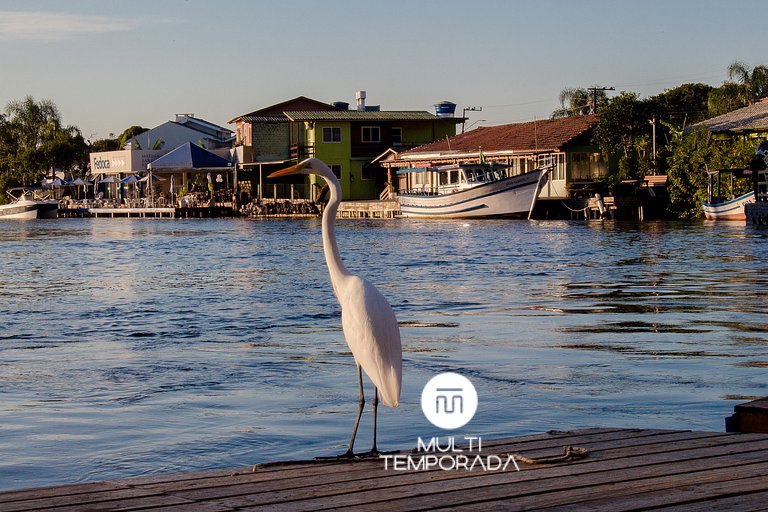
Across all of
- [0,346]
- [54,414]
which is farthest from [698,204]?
[54,414]

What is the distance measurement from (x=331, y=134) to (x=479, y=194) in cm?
2052

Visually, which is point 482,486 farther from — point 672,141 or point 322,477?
point 672,141

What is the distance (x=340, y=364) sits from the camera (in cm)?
1198

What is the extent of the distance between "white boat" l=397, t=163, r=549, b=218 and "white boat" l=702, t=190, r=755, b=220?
9.06 metres

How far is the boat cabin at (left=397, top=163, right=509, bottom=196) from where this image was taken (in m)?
61.9

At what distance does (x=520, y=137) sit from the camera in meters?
67.8

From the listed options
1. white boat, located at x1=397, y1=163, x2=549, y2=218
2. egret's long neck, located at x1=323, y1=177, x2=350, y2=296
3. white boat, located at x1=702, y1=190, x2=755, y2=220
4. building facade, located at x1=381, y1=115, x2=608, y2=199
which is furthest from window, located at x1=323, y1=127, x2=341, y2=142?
egret's long neck, located at x1=323, y1=177, x2=350, y2=296

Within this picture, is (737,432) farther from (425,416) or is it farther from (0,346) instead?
(0,346)

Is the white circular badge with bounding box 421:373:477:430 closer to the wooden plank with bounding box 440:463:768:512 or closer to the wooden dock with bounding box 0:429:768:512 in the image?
the wooden dock with bounding box 0:429:768:512

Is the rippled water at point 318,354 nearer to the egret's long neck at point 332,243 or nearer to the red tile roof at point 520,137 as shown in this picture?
the egret's long neck at point 332,243

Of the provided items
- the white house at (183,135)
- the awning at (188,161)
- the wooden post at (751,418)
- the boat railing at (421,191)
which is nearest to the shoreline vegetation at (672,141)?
the boat railing at (421,191)

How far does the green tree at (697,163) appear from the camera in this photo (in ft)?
174

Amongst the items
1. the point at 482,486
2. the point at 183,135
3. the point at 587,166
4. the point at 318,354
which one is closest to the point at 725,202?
the point at 587,166

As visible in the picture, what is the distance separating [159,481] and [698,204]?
52619 mm
